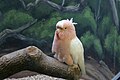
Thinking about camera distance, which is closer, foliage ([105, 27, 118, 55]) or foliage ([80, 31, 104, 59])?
foliage ([80, 31, 104, 59])

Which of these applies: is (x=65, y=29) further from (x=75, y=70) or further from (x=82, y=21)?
(x=82, y=21)

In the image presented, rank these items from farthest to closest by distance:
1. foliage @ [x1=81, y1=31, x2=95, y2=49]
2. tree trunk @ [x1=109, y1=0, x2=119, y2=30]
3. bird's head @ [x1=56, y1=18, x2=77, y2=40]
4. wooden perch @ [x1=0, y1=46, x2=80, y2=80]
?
tree trunk @ [x1=109, y1=0, x2=119, y2=30] → foliage @ [x1=81, y1=31, x2=95, y2=49] → bird's head @ [x1=56, y1=18, x2=77, y2=40] → wooden perch @ [x1=0, y1=46, x2=80, y2=80]

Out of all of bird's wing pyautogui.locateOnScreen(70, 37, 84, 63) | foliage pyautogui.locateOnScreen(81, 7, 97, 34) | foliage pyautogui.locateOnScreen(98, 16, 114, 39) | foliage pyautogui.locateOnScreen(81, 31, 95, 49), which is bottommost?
foliage pyautogui.locateOnScreen(81, 31, 95, 49)

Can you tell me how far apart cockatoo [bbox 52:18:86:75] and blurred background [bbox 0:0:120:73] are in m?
0.66

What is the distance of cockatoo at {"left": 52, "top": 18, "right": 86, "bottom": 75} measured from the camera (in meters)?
0.97

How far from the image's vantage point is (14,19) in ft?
5.31

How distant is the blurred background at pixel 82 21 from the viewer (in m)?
1.63

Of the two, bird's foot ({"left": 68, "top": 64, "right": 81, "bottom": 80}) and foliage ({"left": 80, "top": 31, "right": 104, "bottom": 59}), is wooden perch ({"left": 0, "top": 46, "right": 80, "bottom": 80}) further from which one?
foliage ({"left": 80, "top": 31, "right": 104, "bottom": 59})

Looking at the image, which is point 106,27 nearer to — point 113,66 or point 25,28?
point 113,66

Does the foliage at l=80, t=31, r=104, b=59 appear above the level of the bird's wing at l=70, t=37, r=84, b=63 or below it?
below

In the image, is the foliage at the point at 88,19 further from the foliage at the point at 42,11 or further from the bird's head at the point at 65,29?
the bird's head at the point at 65,29

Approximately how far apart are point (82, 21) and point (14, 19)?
43 cm

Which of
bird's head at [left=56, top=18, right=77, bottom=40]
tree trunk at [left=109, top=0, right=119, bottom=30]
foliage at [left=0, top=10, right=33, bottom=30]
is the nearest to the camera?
bird's head at [left=56, top=18, right=77, bottom=40]

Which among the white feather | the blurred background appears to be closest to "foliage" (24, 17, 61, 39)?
the blurred background
